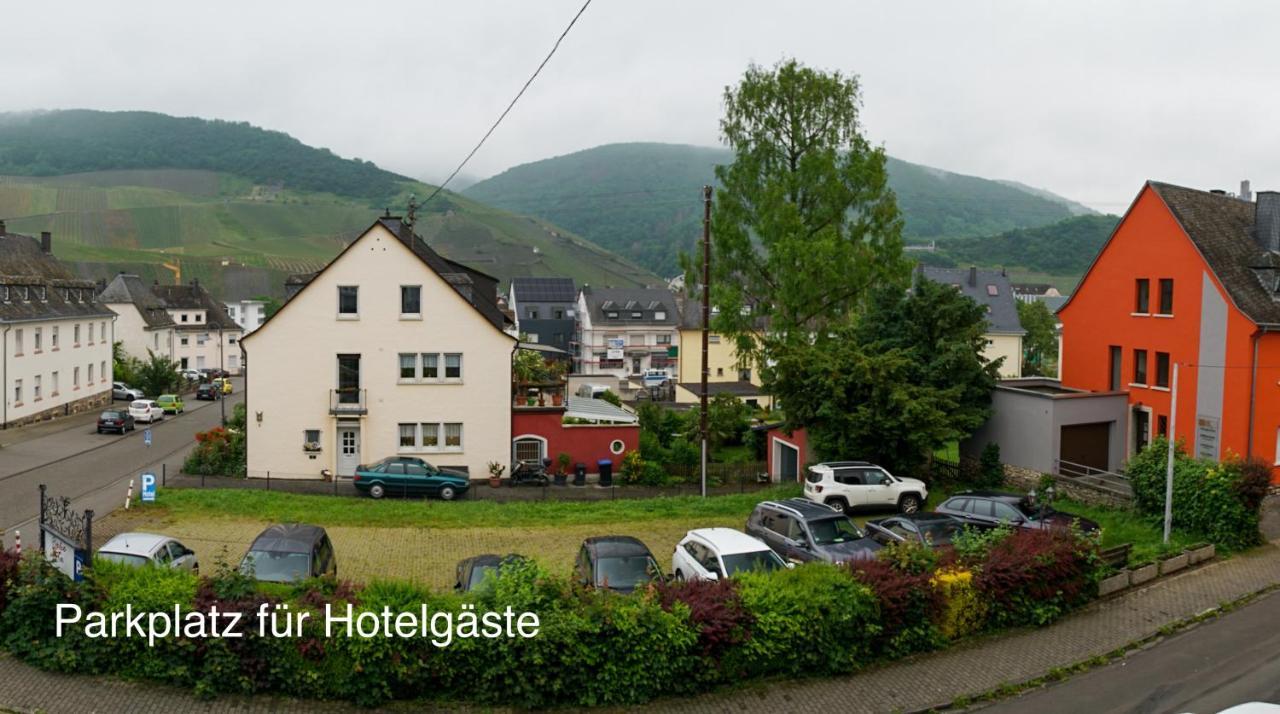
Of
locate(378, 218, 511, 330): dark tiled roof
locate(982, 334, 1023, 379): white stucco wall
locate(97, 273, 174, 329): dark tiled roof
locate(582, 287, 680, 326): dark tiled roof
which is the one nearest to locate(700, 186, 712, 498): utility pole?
locate(378, 218, 511, 330): dark tiled roof

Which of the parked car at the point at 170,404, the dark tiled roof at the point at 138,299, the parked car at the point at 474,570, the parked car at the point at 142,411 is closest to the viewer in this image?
the parked car at the point at 474,570

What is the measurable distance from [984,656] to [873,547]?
177 inches

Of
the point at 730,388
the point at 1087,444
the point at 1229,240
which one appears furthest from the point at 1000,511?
the point at 730,388

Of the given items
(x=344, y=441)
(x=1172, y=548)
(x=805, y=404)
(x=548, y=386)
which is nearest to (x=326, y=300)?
(x=344, y=441)

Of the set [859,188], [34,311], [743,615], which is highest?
[859,188]

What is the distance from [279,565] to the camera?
16.6 metres

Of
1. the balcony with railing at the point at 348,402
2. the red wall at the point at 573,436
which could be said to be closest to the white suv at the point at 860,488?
the red wall at the point at 573,436

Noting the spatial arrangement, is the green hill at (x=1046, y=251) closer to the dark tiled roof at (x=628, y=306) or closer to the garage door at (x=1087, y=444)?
the dark tiled roof at (x=628, y=306)

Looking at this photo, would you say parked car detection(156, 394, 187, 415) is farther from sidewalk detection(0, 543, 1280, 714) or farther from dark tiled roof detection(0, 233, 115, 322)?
sidewalk detection(0, 543, 1280, 714)

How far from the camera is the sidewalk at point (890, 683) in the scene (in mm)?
12047

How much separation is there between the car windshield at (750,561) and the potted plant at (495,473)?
1775 centimetres

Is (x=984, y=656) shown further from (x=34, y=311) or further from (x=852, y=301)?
(x=34, y=311)

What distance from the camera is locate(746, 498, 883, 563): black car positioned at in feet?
60.8

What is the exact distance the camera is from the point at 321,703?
12.1 m
